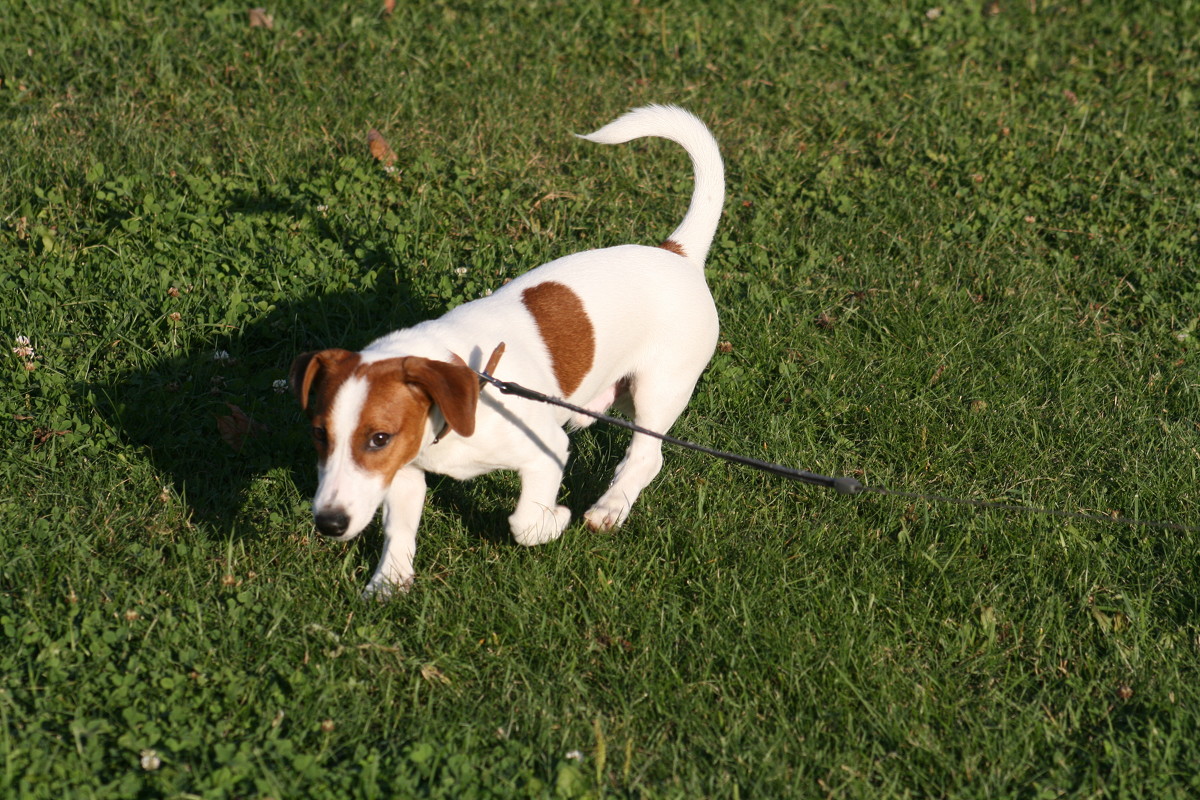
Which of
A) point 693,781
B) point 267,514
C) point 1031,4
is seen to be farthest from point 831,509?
point 1031,4

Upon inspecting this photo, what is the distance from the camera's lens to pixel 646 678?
3.76 metres

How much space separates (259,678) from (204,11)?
5.48 meters

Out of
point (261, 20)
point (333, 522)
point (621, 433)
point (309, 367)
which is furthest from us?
point (261, 20)

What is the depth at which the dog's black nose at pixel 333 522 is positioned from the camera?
3.46m

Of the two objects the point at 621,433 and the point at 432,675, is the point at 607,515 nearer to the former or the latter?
the point at 621,433

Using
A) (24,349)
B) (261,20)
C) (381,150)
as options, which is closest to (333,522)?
(24,349)

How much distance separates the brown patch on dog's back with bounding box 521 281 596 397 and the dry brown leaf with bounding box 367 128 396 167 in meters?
2.35

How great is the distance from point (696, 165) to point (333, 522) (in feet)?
7.98

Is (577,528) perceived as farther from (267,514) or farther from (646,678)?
(267,514)

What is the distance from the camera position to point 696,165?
5.08 m

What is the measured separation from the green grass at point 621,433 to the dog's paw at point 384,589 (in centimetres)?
8

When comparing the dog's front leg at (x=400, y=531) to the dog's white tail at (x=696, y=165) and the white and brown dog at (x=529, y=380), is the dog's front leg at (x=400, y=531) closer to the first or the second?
the white and brown dog at (x=529, y=380)

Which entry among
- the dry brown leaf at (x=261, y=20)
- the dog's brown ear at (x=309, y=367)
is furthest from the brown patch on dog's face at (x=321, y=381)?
the dry brown leaf at (x=261, y=20)

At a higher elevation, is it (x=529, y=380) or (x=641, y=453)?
(x=529, y=380)
